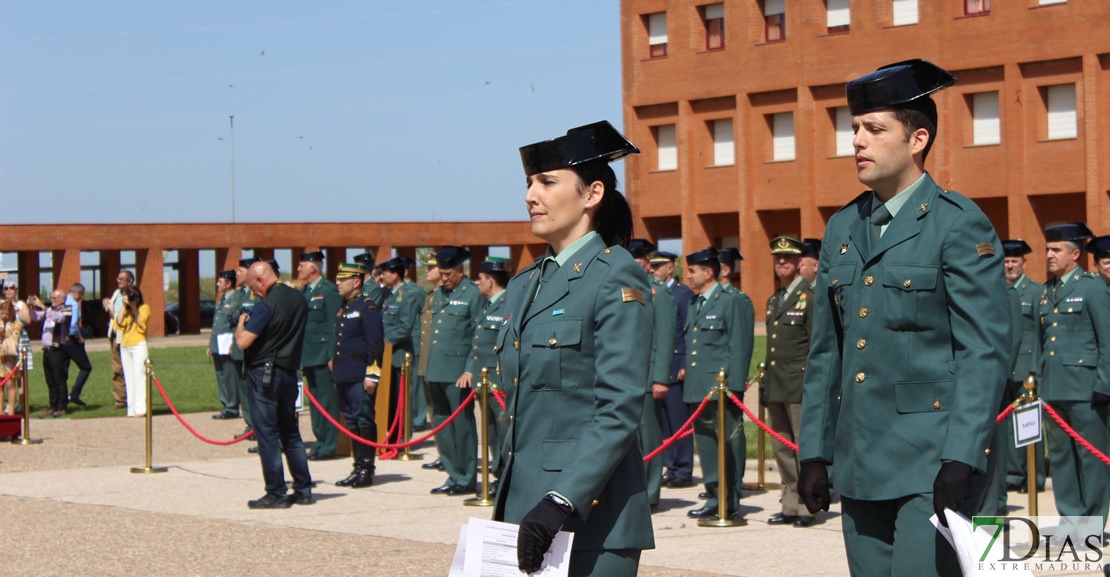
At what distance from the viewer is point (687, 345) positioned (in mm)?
12117

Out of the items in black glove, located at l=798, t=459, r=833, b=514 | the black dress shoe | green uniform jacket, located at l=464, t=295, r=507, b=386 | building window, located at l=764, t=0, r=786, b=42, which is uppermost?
building window, located at l=764, t=0, r=786, b=42

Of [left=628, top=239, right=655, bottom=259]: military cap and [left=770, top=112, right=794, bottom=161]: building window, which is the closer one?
[left=628, top=239, right=655, bottom=259]: military cap

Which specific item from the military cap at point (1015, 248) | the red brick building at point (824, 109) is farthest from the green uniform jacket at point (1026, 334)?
the red brick building at point (824, 109)

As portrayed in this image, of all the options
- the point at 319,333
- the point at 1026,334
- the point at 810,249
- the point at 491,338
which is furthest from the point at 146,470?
the point at 1026,334

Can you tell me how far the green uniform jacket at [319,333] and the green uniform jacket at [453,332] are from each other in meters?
1.91

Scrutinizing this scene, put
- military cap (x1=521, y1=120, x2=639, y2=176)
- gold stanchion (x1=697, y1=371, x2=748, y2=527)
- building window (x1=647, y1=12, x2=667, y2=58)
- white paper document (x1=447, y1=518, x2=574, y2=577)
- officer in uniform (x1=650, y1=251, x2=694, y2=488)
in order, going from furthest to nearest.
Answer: building window (x1=647, y1=12, x2=667, y2=58)
officer in uniform (x1=650, y1=251, x2=694, y2=488)
gold stanchion (x1=697, y1=371, x2=748, y2=527)
military cap (x1=521, y1=120, x2=639, y2=176)
white paper document (x1=447, y1=518, x2=574, y2=577)

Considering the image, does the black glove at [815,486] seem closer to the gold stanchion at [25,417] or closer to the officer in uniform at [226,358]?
the gold stanchion at [25,417]

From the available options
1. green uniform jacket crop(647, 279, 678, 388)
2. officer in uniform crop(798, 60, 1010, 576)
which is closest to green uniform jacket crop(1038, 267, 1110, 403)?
green uniform jacket crop(647, 279, 678, 388)

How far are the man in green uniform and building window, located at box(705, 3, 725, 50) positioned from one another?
106 ft

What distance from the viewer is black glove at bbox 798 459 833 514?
4355 mm

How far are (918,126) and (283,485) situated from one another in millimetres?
8567

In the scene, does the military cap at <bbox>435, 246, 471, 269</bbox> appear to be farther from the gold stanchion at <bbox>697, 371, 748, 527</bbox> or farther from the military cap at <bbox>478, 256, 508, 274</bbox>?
the gold stanchion at <bbox>697, 371, 748, 527</bbox>

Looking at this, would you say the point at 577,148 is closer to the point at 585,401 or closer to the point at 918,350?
the point at 585,401

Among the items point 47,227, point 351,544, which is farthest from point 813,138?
point 351,544
